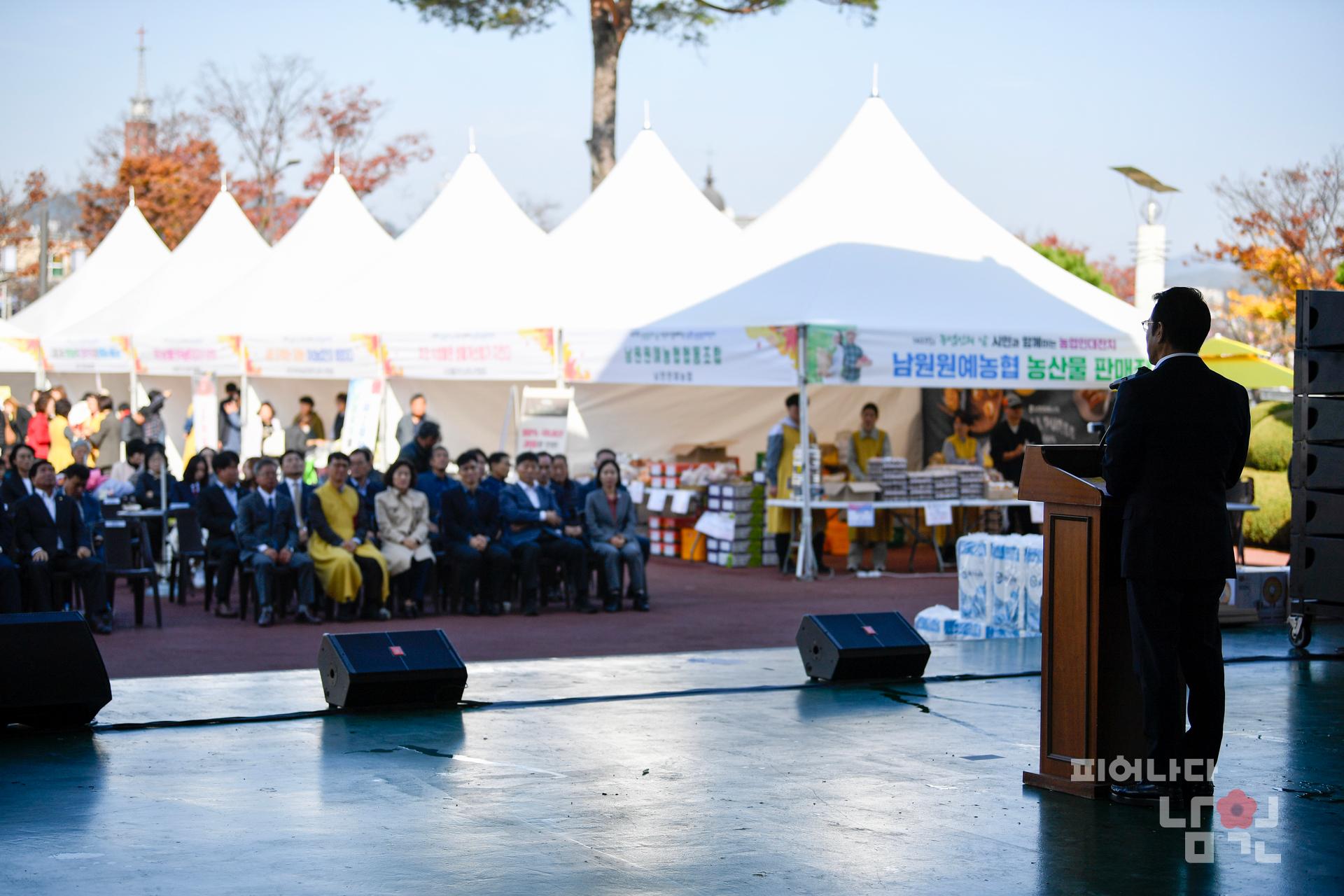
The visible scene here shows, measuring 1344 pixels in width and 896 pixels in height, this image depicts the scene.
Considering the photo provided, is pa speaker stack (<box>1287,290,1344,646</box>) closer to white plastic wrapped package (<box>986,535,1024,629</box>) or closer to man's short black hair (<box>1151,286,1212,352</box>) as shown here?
white plastic wrapped package (<box>986,535,1024,629</box>)

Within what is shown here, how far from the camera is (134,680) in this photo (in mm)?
8242

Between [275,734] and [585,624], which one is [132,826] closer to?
[275,734]

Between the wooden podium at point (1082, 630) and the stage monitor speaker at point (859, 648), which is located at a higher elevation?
the wooden podium at point (1082, 630)

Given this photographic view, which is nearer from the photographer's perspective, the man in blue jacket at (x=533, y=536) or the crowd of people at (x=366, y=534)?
the crowd of people at (x=366, y=534)

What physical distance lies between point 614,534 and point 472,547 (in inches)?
49.6

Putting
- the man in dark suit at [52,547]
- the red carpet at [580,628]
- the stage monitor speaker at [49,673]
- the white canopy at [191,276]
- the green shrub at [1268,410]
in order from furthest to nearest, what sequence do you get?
the white canopy at [191,276] < the green shrub at [1268,410] < the man in dark suit at [52,547] < the red carpet at [580,628] < the stage monitor speaker at [49,673]

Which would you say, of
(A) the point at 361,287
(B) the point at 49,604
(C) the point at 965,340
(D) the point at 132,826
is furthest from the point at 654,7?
(D) the point at 132,826

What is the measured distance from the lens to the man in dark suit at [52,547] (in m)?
10.5

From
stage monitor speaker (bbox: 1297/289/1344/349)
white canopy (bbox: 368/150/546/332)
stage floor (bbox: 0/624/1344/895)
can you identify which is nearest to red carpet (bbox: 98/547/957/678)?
stage floor (bbox: 0/624/1344/895)

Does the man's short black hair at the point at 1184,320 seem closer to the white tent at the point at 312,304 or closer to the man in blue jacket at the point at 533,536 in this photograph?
the man in blue jacket at the point at 533,536

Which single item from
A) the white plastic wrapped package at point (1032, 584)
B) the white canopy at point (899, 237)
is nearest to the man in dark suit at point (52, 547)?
the white plastic wrapped package at point (1032, 584)

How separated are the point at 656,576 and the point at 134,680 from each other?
7339 mm

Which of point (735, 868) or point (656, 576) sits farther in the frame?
point (656, 576)

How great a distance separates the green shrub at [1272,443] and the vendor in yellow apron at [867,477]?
14.3 feet
